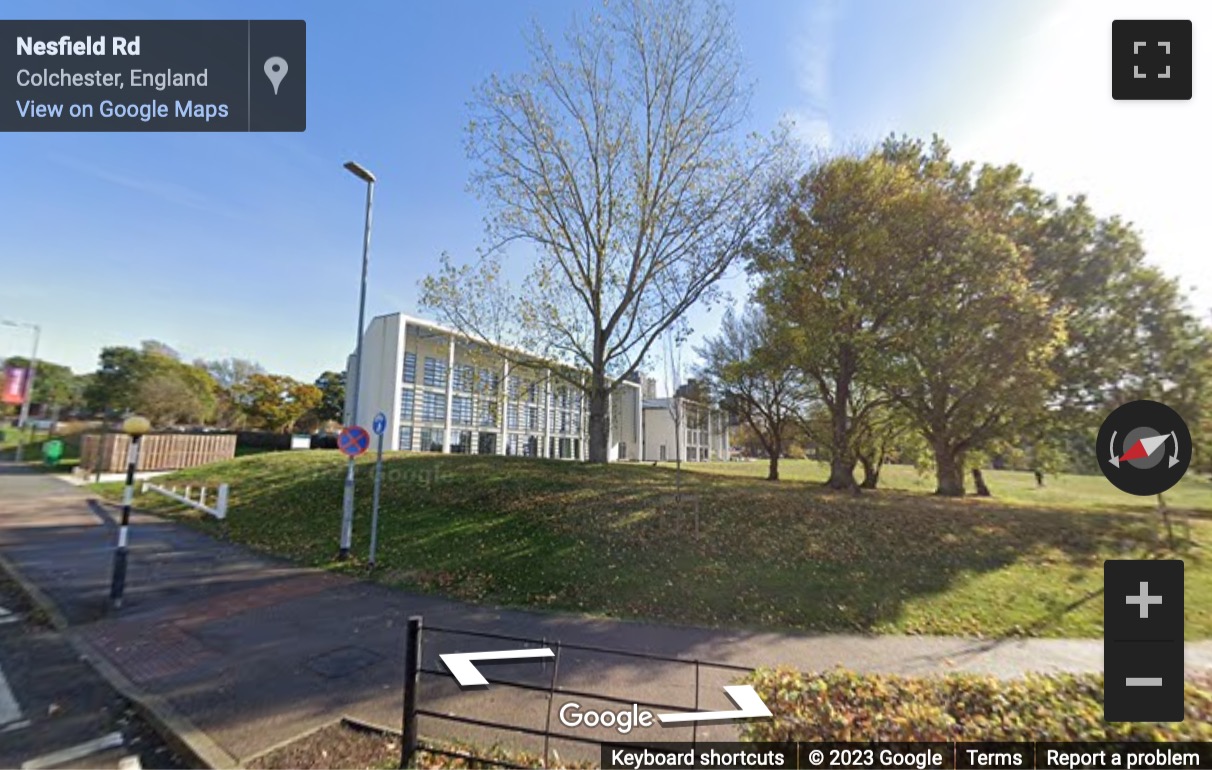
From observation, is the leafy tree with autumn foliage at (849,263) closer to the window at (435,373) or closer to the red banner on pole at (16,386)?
the window at (435,373)

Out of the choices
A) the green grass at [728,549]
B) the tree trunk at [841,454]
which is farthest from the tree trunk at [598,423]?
the tree trunk at [841,454]

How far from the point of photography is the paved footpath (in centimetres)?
438

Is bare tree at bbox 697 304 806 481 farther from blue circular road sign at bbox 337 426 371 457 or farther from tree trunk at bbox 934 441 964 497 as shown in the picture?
blue circular road sign at bbox 337 426 371 457

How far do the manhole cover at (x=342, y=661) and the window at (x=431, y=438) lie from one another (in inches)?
1480

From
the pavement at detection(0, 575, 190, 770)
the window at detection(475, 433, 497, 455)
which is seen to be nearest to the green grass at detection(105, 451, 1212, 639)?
the pavement at detection(0, 575, 190, 770)

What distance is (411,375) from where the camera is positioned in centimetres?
4091

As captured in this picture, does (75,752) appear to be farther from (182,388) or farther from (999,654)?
(182,388)

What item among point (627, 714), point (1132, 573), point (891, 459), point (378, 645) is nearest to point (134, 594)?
point (378, 645)

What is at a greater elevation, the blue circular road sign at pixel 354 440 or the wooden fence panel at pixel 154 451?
the blue circular road sign at pixel 354 440

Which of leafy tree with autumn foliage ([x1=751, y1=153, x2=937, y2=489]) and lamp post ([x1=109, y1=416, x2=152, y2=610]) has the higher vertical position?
leafy tree with autumn foliage ([x1=751, y1=153, x2=937, y2=489])

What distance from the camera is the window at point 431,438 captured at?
137 ft

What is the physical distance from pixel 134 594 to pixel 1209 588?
62.1 ft

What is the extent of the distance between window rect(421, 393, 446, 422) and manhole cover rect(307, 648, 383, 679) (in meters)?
37.9

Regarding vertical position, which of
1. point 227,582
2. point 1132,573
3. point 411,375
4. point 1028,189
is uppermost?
point 1028,189
